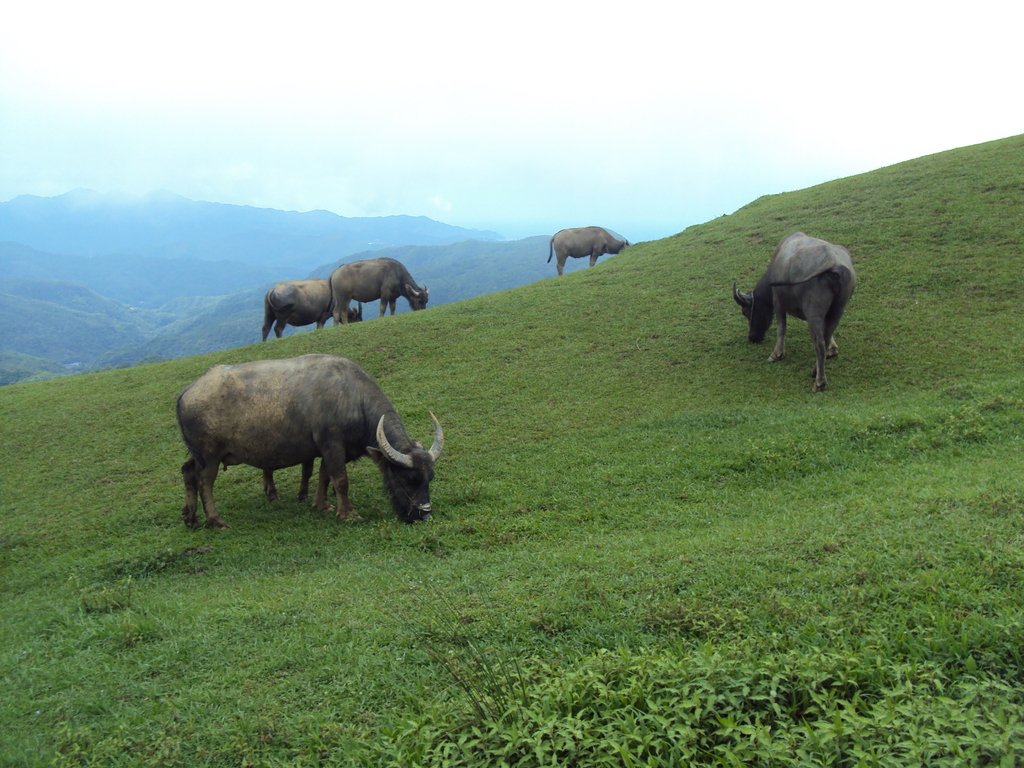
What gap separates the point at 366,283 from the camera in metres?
24.0

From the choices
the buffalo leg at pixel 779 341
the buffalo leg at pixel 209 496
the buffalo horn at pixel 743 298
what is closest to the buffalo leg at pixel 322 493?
the buffalo leg at pixel 209 496

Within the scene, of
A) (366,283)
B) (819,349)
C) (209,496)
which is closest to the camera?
(209,496)

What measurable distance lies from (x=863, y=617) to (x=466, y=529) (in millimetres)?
4620

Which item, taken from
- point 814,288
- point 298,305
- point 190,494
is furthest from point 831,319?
point 298,305

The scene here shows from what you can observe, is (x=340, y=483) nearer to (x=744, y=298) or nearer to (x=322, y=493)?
(x=322, y=493)

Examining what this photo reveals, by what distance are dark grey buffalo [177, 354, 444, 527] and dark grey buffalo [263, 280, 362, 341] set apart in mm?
14387

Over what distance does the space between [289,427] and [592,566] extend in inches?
188

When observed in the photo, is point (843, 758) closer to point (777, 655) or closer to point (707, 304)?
point (777, 655)

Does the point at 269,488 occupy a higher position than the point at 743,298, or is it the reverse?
the point at 743,298

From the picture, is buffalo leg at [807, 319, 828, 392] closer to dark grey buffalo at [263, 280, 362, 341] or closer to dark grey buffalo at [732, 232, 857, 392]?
dark grey buffalo at [732, 232, 857, 392]

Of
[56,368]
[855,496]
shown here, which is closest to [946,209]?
[855,496]

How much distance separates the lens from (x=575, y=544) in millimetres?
7441

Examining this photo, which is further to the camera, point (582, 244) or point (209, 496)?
point (582, 244)

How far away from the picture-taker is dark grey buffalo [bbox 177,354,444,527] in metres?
9.13
